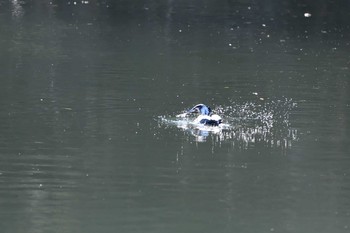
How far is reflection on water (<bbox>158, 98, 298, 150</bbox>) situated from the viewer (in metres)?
12.7

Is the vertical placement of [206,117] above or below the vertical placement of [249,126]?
above

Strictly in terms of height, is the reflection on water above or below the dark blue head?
below

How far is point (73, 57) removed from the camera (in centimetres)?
1898

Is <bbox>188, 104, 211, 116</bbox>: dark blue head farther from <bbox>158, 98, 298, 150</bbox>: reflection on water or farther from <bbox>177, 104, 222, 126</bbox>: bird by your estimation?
<bbox>158, 98, 298, 150</bbox>: reflection on water

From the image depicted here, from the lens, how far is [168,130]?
513 inches

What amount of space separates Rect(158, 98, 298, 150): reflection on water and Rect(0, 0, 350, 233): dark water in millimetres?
36

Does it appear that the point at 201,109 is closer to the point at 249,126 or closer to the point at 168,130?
the point at 249,126

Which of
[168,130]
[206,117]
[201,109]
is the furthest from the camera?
[201,109]

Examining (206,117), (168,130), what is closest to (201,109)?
(206,117)

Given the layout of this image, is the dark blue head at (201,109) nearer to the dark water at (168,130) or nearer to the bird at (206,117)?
the bird at (206,117)

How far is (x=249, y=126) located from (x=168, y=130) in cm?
115

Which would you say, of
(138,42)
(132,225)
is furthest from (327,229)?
(138,42)

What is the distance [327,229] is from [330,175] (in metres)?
2.02

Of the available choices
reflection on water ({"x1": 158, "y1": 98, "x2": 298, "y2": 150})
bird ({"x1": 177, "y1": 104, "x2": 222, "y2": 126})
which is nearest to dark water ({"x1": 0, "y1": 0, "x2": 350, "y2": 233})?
reflection on water ({"x1": 158, "y1": 98, "x2": 298, "y2": 150})
